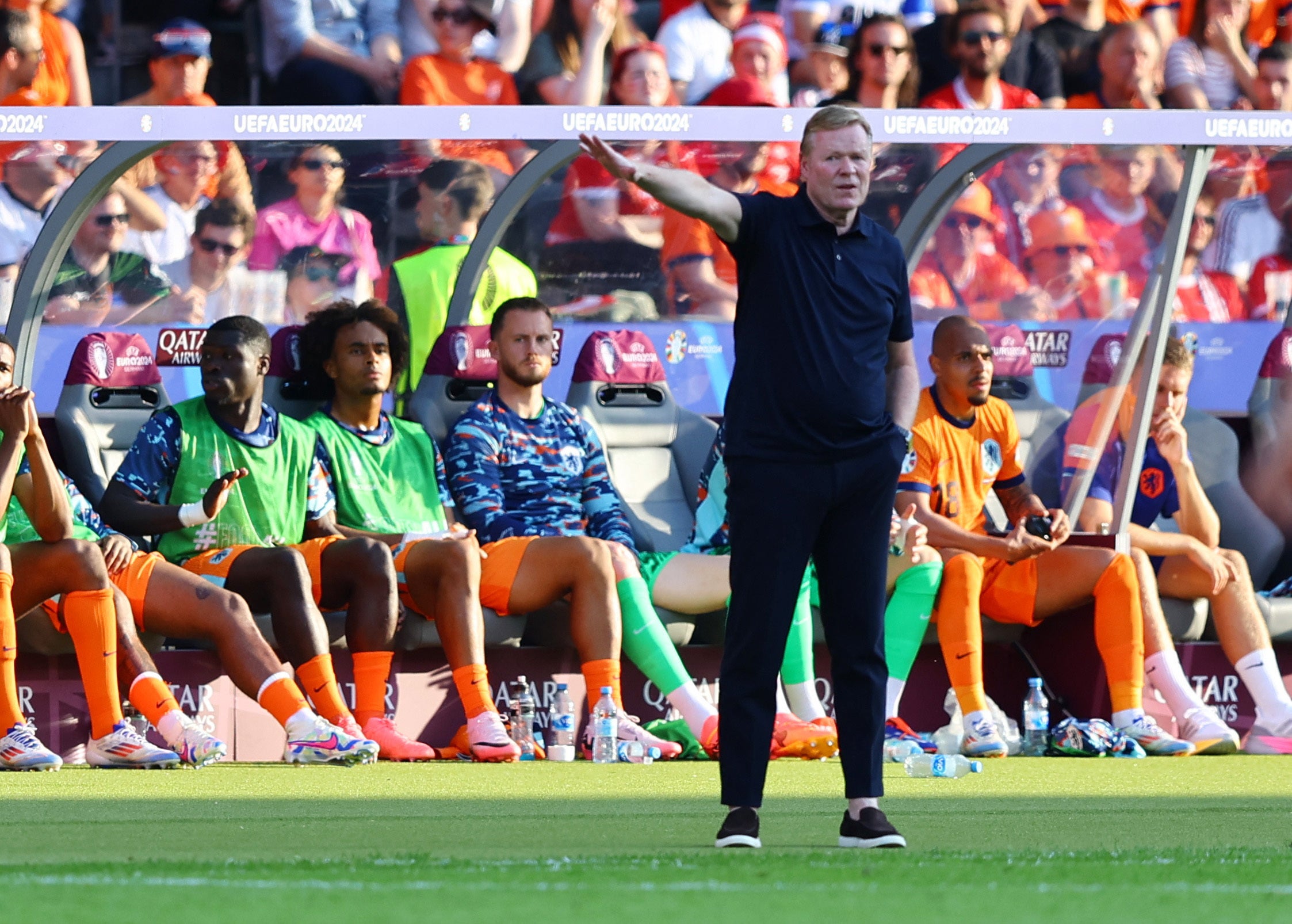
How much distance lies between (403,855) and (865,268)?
156 centimetres

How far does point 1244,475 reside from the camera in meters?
9.03

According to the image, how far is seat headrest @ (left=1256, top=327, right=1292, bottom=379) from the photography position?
9.27 m

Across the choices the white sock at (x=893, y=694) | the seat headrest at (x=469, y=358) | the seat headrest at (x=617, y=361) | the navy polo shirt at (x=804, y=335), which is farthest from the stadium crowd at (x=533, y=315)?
the navy polo shirt at (x=804, y=335)

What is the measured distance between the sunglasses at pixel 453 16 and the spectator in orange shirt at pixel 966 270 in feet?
7.36

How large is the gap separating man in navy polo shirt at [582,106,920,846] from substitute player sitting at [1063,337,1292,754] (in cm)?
375

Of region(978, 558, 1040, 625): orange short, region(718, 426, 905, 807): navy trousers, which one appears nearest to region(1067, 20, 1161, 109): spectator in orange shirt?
region(978, 558, 1040, 625): orange short

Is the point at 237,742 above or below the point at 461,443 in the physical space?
below

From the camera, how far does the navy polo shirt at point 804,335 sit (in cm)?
431

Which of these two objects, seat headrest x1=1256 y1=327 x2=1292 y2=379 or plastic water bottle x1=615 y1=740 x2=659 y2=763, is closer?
plastic water bottle x1=615 y1=740 x2=659 y2=763

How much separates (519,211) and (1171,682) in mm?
3408

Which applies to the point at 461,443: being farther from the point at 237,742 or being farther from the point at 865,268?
the point at 865,268

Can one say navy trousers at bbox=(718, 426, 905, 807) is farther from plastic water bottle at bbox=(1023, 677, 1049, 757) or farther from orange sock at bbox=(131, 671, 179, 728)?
plastic water bottle at bbox=(1023, 677, 1049, 757)

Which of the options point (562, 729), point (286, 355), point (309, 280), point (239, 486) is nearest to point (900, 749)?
Result: point (562, 729)

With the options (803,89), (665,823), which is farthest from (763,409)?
(803,89)
